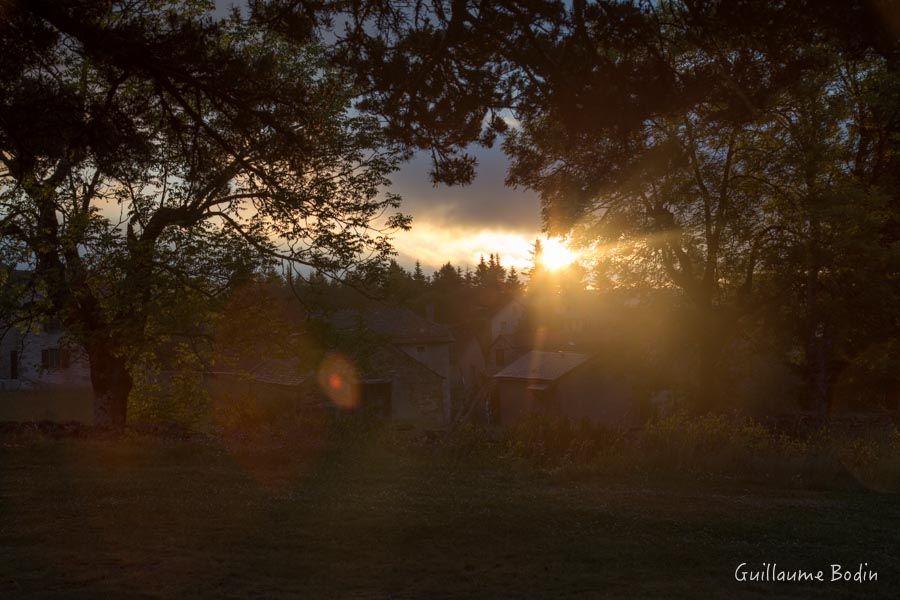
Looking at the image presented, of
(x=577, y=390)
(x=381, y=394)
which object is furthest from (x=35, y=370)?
(x=577, y=390)

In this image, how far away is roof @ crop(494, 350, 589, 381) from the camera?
116 ft

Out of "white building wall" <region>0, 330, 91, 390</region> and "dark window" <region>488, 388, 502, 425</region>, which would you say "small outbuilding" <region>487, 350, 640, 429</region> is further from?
"white building wall" <region>0, 330, 91, 390</region>

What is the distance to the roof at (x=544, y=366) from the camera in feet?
116

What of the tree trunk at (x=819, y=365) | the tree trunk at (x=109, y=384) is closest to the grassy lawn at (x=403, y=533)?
the tree trunk at (x=109, y=384)

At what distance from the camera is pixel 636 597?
195 inches

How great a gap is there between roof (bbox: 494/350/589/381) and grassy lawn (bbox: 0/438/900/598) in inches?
986

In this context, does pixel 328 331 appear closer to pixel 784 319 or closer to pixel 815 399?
pixel 784 319

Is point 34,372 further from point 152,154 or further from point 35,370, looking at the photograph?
point 152,154

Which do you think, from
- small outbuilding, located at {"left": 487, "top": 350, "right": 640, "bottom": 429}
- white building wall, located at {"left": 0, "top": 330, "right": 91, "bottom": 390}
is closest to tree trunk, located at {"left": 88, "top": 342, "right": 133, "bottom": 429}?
small outbuilding, located at {"left": 487, "top": 350, "right": 640, "bottom": 429}

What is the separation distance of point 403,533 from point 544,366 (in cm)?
3121

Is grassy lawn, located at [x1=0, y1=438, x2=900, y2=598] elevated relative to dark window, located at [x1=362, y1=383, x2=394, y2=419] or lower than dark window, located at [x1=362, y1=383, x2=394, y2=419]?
lower

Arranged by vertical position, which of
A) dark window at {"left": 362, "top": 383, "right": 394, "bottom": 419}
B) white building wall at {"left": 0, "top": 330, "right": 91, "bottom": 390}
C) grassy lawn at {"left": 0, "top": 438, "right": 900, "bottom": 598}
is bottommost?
grassy lawn at {"left": 0, "top": 438, "right": 900, "bottom": 598}

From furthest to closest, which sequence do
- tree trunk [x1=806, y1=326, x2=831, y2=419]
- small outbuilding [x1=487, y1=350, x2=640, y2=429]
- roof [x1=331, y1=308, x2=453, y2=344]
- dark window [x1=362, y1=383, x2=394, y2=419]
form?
roof [x1=331, y1=308, x2=453, y2=344]
dark window [x1=362, y1=383, x2=394, y2=419]
small outbuilding [x1=487, y1=350, x2=640, y2=429]
tree trunk [x1=806, y1=326, x2=831, y2=419]

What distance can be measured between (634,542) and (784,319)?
2050 cm
